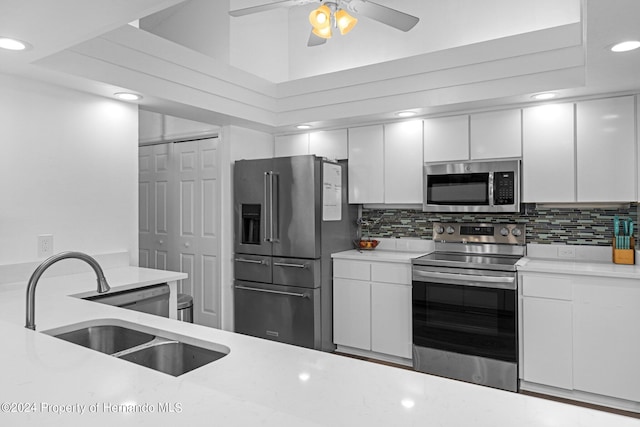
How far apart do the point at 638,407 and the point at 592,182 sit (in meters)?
1.46

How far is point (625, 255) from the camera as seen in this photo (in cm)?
294

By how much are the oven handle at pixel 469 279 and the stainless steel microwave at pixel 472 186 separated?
0.59 m

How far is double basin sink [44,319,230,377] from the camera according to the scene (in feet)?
4.75

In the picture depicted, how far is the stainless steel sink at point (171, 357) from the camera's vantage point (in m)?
1.46

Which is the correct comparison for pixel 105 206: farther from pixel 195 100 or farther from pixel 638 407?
pixel 638 407

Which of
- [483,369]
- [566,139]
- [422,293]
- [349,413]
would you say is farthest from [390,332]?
[349,413]

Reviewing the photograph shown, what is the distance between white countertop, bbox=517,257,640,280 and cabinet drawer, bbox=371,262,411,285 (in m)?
0.84

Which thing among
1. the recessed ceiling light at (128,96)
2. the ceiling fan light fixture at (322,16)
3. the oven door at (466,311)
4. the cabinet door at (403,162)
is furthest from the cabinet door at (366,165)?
the recessed ceiling light at (128,96)

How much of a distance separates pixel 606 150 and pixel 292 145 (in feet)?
8.76

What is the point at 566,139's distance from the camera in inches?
120

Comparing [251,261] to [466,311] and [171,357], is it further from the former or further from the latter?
[171,357]

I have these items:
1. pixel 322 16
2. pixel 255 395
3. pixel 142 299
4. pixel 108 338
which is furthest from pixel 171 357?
pixel 322 16

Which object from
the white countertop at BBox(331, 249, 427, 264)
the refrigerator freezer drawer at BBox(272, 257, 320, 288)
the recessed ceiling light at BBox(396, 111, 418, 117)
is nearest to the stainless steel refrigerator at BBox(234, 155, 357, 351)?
the refrigerator freezer drawer at BBox(272, 257, 320, 288)

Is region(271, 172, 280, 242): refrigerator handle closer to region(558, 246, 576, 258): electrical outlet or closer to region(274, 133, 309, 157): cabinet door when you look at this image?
region(274, 133, 309, 157): cabinet door
